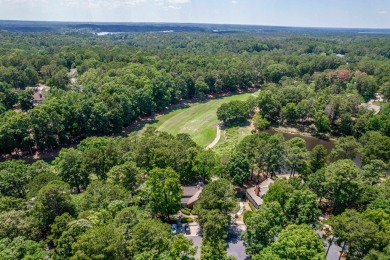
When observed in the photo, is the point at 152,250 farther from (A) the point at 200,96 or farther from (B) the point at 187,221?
(A) the point at 200,96

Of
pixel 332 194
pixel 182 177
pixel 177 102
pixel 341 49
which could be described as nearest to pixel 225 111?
pixel 177 102

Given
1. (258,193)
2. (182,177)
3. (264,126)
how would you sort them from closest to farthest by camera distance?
(258,193) < (182,177) < (264,126)

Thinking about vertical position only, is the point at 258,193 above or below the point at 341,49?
below

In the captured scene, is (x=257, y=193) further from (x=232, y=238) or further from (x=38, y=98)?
(x=38, y=98)

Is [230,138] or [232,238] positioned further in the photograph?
[230,138]

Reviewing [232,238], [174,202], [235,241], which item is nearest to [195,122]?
[174,202]

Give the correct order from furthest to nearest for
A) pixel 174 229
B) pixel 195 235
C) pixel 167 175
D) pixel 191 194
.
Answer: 1. pixel 191 194
2. pixel 167 175
3. pixel 174 229
4. pixel 195 235

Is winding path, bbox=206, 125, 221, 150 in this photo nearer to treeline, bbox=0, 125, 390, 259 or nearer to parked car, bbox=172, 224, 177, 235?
treeline, bbox=0, 125, 390, 259

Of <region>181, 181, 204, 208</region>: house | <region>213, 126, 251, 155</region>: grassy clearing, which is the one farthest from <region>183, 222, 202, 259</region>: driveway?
<region>213, 126, 251, 155</region>: grassy clearing
